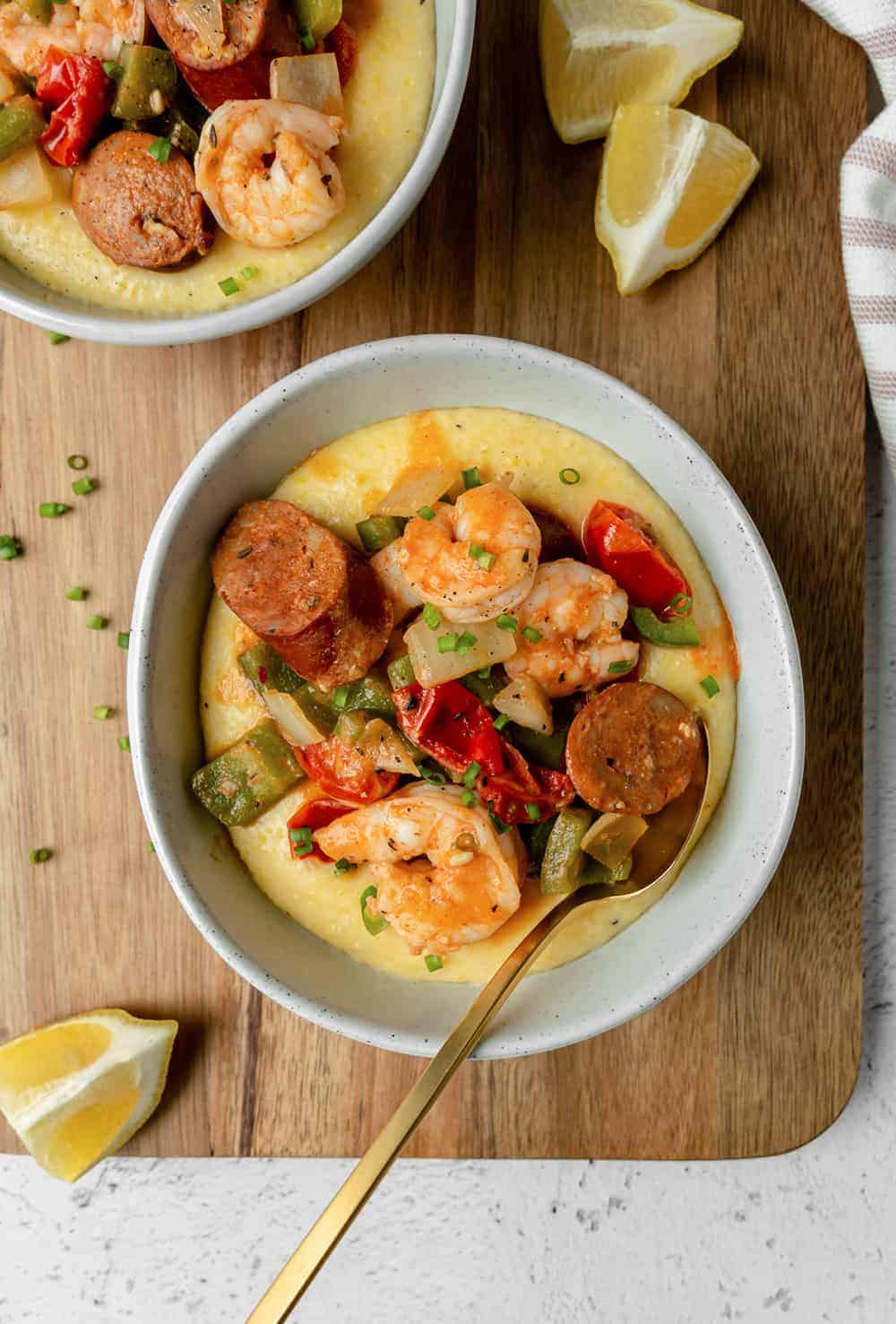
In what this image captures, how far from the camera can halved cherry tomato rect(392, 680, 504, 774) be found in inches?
74.5

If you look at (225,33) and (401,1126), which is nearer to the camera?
(401,1126)

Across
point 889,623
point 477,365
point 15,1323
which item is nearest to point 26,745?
point 477,365

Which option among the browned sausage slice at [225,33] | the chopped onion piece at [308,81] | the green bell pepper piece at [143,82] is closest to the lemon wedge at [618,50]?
the chopped onion piece at [308,81]

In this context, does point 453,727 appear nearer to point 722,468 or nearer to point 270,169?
point 722,468

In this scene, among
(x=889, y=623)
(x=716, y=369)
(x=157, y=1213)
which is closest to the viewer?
(x=716, y=369)

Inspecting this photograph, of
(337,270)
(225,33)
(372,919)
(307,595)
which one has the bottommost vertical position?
(372,919)

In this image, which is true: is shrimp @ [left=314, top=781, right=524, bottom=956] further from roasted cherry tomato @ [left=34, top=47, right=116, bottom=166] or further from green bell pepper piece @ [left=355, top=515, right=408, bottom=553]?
roasted cherry tomato @ [left=34, top=47, right=116, bottom=166]

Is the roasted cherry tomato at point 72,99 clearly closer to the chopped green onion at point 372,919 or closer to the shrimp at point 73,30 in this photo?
the shrimp at point 73,30

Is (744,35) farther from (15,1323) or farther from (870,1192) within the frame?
(15,1323)

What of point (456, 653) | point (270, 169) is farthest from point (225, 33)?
point (456, 653)

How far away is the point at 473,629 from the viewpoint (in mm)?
1847

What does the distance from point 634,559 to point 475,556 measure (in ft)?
1.00

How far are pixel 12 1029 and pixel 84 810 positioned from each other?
0.45 meters

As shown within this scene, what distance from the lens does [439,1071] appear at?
1.82 m
